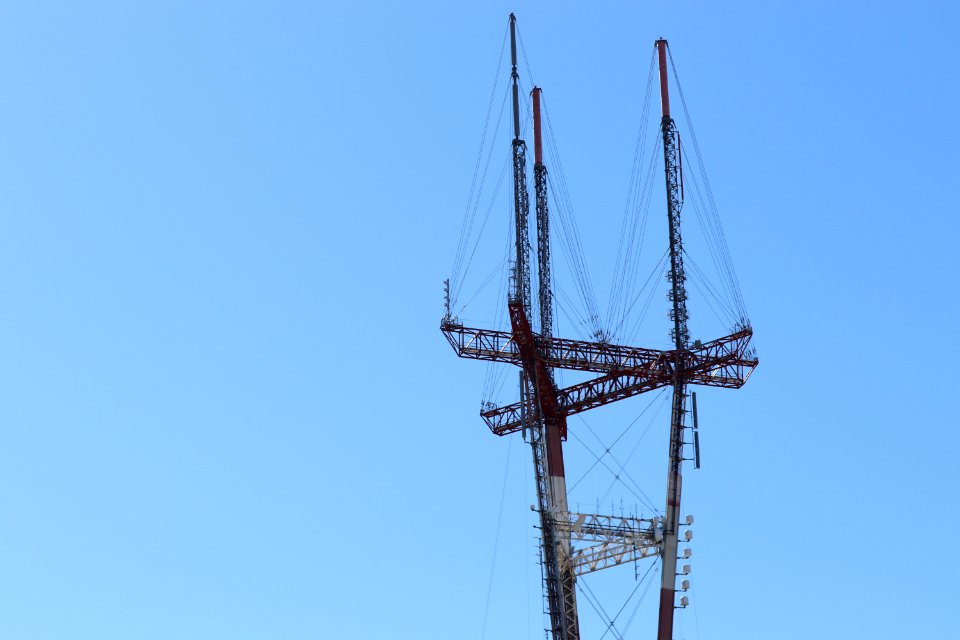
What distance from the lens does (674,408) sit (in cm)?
11275

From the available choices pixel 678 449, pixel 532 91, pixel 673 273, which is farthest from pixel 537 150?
pixel 678 449

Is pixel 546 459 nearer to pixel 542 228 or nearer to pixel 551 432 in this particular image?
pixel 551 432

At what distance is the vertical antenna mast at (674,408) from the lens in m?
111

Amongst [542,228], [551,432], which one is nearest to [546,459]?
[551,432]

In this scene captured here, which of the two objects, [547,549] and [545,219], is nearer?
[547,549]

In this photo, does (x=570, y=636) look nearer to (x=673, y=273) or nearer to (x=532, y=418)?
(x=532, y=418)

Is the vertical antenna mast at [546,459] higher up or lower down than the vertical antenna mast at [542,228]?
lower down

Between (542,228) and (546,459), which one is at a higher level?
(542,228)

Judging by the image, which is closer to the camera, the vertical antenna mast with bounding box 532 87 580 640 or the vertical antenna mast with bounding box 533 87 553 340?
the vertical antenna mast with bounding box 532 87 580 640

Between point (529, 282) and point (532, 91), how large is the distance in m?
14.0

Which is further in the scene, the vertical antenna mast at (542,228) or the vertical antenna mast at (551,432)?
the vertical antenna mast at (542,228)

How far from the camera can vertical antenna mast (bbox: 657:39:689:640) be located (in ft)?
365

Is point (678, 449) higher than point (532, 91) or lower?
lower

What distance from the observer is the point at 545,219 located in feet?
396
